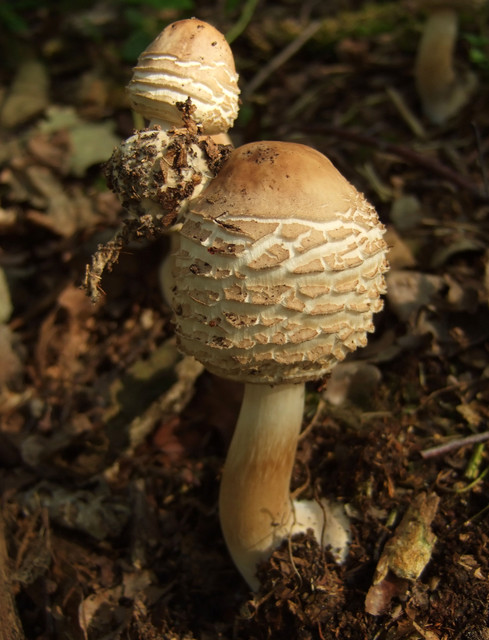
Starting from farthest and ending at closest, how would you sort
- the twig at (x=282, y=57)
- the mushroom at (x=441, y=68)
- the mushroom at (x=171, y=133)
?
the twig at (x=282, y=57) → the mushroom at (x=441, y=68) → the mushroom at (x=171, y=133)

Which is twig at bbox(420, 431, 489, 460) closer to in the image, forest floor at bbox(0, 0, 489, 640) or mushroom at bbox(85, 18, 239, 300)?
forest floor at bbox(0, 0, 489, 640)

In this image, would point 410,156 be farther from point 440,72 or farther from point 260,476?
point 260,476

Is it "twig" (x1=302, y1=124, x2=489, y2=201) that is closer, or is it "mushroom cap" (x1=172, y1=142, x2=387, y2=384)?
"mushroom cap" (x1=172, y1=142, x2=387, y2=384)

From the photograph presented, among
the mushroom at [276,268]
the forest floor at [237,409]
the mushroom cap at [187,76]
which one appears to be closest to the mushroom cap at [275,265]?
the mushroom at [276,268]

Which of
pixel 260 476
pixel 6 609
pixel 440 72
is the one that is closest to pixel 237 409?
pixel 260 476

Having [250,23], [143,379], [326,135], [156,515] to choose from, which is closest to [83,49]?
[250,23]

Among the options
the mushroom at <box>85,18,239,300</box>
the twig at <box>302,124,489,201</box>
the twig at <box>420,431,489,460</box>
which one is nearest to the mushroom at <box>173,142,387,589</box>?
the mushroom at <box>85,18,239,300</box>

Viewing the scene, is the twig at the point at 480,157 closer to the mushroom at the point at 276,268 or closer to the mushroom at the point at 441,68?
the mushroom at the point at 441,68
